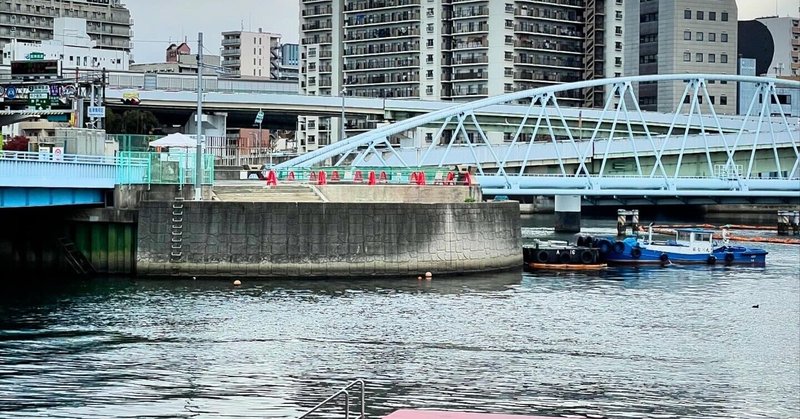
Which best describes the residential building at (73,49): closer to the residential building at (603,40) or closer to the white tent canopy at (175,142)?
the residential building at (603,40)

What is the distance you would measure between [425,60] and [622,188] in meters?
65.6

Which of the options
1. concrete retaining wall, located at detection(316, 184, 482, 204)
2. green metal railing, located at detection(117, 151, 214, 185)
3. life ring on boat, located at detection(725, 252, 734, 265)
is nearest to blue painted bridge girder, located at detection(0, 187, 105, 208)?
green metal railing, located at detection(117, 151, 214, 185)

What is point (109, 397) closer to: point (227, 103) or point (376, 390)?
point (376, 390)

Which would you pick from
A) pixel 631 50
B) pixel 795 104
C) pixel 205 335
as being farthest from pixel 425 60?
pixel 205 335

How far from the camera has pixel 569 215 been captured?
115625 millimetres

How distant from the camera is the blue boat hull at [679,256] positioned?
3423 inches

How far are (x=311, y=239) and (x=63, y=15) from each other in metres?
123

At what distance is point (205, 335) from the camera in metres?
47.4

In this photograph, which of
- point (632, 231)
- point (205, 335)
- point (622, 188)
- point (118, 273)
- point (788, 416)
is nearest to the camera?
point (788, 416)

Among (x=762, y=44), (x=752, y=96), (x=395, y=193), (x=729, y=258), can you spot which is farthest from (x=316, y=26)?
(x=395, y=193)

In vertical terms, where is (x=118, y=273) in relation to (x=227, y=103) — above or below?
below

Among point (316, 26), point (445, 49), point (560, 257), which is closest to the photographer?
point (560, 257)

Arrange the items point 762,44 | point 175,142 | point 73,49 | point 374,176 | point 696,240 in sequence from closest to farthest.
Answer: point 175,142, point 374,176, point 696,240, point 73,49, point 762,44

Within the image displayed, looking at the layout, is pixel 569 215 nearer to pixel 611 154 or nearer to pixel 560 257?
pixel 611 154
